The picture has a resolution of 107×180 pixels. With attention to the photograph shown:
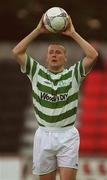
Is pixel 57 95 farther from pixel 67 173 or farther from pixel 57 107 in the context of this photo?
pixel 67 173

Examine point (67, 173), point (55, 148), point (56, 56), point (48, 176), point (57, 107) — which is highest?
point (56, 56)

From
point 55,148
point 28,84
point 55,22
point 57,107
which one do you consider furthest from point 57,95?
point 28,84

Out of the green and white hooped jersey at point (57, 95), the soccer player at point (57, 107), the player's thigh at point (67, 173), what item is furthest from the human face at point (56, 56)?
the player's thigh at point (67, 173)

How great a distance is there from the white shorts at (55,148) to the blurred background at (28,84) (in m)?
8.97

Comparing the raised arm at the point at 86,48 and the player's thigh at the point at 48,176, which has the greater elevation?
the raised arm at the point at 86,48

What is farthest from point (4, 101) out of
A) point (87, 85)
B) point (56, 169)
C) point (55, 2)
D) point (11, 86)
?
point (56, 169)

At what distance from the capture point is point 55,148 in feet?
30.8

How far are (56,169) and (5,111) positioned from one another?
11.2 meters

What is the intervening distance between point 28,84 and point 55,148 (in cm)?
1171

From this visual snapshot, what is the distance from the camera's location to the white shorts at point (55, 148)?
9.39m

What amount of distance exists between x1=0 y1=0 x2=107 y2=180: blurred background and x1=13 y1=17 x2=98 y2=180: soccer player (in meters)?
8.99

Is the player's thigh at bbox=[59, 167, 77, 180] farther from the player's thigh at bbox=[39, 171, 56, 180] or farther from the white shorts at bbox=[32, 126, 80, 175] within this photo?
the player's thigh at bbox=[39, 171, 56, 180]

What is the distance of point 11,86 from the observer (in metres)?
21.4

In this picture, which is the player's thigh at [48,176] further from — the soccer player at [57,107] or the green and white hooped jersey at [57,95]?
the green and white hooped jersey at [57,95]
